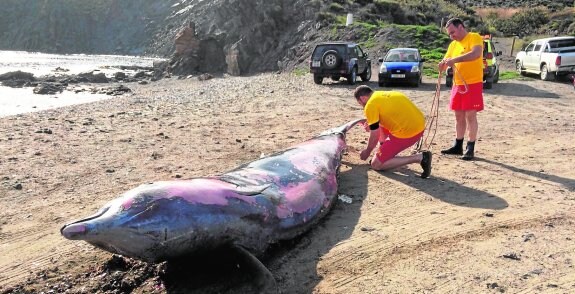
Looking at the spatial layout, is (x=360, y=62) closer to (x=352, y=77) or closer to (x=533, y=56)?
(x=352, y=77)

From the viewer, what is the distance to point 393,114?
23.2ft

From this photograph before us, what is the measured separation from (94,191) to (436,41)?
92.2ft

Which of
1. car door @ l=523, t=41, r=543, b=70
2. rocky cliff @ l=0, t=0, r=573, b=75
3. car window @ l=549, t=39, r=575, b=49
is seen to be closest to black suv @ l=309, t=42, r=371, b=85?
car door @ l=523, t=41, r=543, b=70

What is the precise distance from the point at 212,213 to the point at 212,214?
10mm

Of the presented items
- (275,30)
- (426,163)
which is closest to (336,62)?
(426,163)

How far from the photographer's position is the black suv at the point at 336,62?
20.9 metres

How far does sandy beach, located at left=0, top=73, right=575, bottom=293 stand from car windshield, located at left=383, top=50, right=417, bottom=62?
890 cm

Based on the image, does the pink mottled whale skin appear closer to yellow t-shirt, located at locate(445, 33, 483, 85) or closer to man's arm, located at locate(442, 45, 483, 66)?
man's arm, located at locate(442, 45, 483, 66)

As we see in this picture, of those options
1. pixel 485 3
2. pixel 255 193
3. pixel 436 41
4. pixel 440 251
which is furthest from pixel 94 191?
pixel 485 3

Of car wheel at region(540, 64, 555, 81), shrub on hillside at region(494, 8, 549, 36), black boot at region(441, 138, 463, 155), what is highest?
shrub on hillside at region(494, 8, 549, 36)

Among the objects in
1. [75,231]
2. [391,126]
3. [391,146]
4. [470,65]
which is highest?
[470,65]

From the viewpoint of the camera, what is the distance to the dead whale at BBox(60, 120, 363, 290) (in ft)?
11.7

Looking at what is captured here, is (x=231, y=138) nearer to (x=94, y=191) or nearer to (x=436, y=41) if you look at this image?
(x=94, y=191)

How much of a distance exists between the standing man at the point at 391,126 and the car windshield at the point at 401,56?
14063mm
